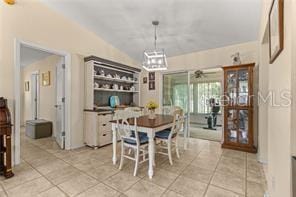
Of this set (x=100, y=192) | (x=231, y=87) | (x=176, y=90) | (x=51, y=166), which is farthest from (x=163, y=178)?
(x=176, y=90)

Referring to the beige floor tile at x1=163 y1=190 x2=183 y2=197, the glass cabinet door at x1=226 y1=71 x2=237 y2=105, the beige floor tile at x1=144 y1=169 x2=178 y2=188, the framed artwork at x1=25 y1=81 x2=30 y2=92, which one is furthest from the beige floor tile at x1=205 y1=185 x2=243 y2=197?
the framed artwork at x1=25 y1=81 x2=30 y2=92

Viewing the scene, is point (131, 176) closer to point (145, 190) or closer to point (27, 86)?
point (145, 190)

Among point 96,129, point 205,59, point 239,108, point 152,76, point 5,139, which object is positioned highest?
point 205,59

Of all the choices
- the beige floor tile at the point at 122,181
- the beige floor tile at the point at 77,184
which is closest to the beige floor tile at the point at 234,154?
the beige floor tile at the point at 122,181

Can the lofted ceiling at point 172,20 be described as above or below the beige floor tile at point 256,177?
above

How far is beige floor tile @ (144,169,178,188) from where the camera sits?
223cm

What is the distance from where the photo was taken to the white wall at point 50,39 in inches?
107

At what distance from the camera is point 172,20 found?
312 cm

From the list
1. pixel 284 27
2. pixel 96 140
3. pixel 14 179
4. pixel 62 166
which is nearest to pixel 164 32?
pixel 284 27

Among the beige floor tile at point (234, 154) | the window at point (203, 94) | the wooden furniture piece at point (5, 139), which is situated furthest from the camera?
the window at point (203, 94)

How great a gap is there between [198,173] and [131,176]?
1040mm

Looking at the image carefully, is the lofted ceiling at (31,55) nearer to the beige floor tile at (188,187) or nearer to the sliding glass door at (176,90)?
the sliding glass door at (176,90)

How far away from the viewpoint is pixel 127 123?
103 inches

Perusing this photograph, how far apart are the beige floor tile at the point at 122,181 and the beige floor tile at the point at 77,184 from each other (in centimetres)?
22
